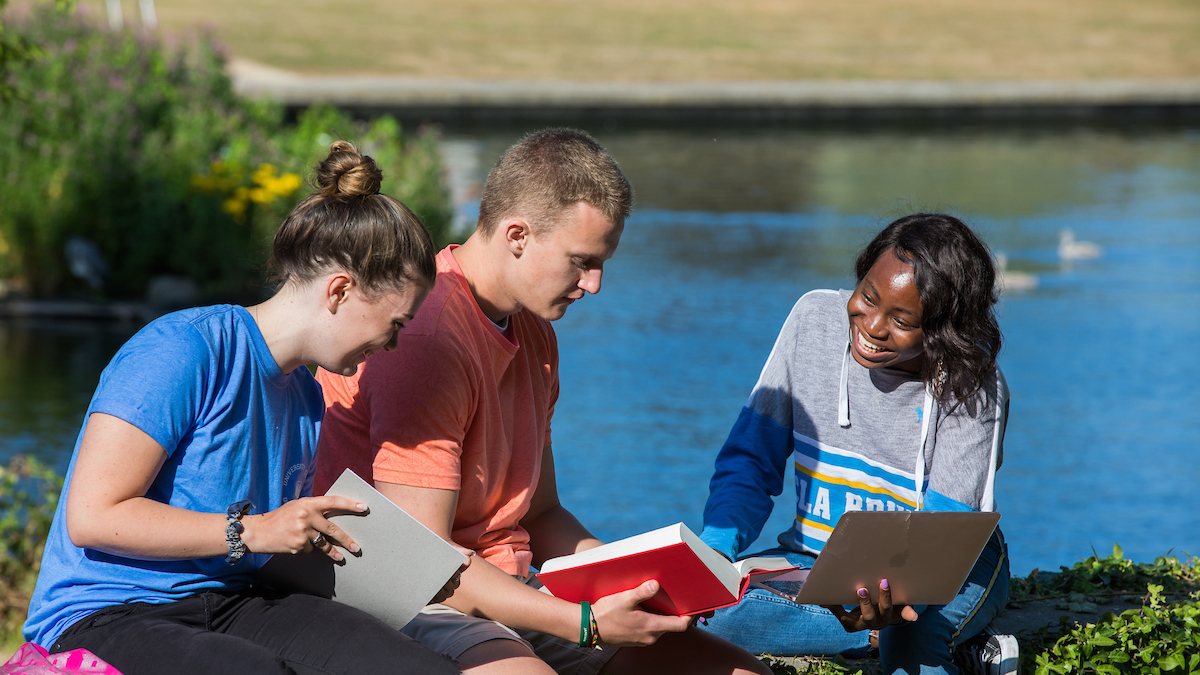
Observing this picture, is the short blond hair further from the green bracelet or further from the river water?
the river water

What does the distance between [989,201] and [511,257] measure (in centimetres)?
1368

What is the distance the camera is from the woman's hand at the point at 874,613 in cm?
238

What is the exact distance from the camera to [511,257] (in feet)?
7.50

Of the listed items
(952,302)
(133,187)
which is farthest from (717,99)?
(952,302)

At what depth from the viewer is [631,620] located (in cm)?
217

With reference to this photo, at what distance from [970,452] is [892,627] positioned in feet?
1.44

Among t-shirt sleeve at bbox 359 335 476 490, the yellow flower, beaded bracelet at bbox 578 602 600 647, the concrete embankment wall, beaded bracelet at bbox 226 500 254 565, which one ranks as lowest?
beaded bracelet at bbox 578 602 600 647

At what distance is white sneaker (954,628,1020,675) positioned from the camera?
8.76 feet

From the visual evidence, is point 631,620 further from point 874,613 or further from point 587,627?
point 874,613

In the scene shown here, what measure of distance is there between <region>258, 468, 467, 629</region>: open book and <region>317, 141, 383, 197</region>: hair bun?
509 mm

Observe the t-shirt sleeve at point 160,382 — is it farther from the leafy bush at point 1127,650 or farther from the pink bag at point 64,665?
the leafy bush at point 1127,650

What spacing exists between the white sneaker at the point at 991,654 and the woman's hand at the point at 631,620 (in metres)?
0.89

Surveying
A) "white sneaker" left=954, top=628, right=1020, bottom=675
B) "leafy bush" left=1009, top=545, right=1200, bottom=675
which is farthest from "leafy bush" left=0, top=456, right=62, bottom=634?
"leafy bush" left=1009, top=545, right=1200, bottom=675

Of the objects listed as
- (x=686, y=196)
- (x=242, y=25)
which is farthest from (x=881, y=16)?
(x=686, y=196)
